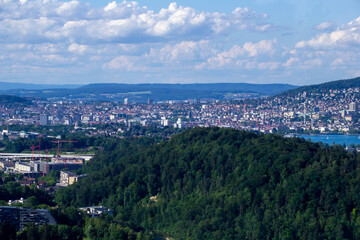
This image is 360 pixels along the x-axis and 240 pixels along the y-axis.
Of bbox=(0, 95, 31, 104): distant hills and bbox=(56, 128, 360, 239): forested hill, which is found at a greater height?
bbox=(56, 128, 360, 239): forested hill

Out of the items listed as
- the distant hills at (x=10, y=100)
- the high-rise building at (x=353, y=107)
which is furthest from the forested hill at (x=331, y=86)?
the distant hills at (x=10, y=100)

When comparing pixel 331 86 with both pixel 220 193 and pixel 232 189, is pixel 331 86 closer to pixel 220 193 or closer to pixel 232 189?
pixel 232 189

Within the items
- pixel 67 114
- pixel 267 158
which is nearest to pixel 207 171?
pixel 267 158

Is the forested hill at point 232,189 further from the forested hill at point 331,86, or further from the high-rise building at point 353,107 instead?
the forested hill at point 331,86

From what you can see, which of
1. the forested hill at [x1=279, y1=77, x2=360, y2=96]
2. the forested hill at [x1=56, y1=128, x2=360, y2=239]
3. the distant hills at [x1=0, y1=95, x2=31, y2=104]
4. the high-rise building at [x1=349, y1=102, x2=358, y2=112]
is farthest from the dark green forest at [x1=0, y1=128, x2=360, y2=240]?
the distant hills at [x1=0, y1=95, x2=31, y2=104]

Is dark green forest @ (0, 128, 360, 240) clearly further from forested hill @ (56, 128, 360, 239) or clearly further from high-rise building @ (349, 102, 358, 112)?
high-rise building @ (349, 102, 358, 112)

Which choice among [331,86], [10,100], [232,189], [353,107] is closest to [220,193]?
[232,189]

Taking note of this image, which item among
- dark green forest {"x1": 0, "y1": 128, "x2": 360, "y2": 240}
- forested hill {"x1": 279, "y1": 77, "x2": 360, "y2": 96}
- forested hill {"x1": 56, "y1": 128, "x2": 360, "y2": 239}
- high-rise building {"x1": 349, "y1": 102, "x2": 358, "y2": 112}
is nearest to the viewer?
dark green forest {"x1": 0, "y1": 128, "x2": 360, "y2": 240}

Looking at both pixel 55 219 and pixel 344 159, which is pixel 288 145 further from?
pixel 55 219
